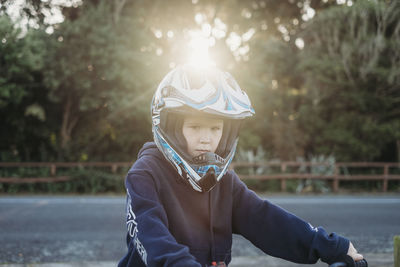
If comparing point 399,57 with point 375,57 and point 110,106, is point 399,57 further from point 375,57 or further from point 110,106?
point 110,106

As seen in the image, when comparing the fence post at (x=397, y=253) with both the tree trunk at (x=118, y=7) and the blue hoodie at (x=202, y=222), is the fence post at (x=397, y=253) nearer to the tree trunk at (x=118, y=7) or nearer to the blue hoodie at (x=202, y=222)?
the blue hoodie at (x=202, y=222)

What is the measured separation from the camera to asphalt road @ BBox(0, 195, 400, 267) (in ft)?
19.7

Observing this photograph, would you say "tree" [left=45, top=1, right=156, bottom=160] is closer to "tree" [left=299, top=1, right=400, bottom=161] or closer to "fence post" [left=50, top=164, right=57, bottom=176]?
"fence post" [left=50, top=164, right=57, bottom=176]

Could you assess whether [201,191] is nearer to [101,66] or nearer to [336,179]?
[101,66]

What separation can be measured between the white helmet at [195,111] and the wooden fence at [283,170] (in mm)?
13481

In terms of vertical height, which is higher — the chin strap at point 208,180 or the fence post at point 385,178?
the chin strap at point 208,180

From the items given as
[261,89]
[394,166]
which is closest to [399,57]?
[394,166]

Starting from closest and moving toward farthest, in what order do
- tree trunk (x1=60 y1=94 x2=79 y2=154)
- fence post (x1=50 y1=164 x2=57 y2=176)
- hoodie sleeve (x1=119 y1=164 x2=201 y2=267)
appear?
hoodie sleeve (x1=119 y1=164 x2=201 y2=267) → fence post (x1=50 y1=164 x2=57 y2=176) → tree trunk (x1=60 y1=94 x2=79 y2=154)

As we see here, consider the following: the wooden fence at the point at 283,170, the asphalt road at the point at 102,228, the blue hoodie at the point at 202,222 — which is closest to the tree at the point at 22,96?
the wooden fence at the point at 283,170

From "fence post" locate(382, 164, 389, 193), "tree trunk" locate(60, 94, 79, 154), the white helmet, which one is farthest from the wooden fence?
the white helmet

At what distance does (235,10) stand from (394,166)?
10288mm

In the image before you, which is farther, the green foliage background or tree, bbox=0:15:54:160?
the green foliage background

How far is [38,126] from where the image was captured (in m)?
16.9

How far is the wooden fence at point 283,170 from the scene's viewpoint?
614 inches
